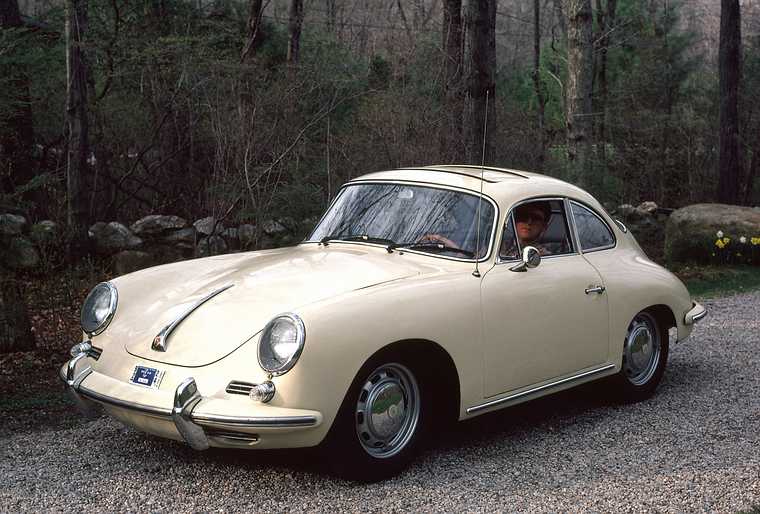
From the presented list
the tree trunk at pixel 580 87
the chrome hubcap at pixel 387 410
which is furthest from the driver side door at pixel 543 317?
the tree trunk at pixel 580 87

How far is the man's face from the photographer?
5.51 meters

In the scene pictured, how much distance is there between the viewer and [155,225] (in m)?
12.5

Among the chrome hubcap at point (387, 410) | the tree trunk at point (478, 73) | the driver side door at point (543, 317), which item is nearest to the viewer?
the chrome hubcap at point (387, 410)

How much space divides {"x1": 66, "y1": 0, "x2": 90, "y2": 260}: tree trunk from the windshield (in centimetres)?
615

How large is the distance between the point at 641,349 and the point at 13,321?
492 cm

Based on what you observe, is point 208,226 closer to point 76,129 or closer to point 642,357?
point 76,129

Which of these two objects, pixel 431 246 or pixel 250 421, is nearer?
pixel 250 421

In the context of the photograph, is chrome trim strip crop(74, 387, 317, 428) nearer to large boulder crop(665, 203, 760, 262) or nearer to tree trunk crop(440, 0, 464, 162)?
tree trunk crop(440, 0, 464, 162)

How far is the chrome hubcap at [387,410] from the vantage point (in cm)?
432

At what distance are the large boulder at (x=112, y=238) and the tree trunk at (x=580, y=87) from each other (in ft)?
24.5

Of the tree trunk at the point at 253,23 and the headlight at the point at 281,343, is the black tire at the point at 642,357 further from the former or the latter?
the tree trunk at the point at 253,23

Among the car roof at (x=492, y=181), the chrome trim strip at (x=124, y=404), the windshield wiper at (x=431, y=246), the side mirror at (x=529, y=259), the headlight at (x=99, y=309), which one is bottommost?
the chrome trim strip at (x=124, y=404)

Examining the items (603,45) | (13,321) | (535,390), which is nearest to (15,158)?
(13,321)

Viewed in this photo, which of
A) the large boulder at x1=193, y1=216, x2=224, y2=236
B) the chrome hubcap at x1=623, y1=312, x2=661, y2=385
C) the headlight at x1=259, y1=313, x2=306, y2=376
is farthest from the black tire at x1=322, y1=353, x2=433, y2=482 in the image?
the large boulder at x1=193, y1=216, x2=224, y2=236
